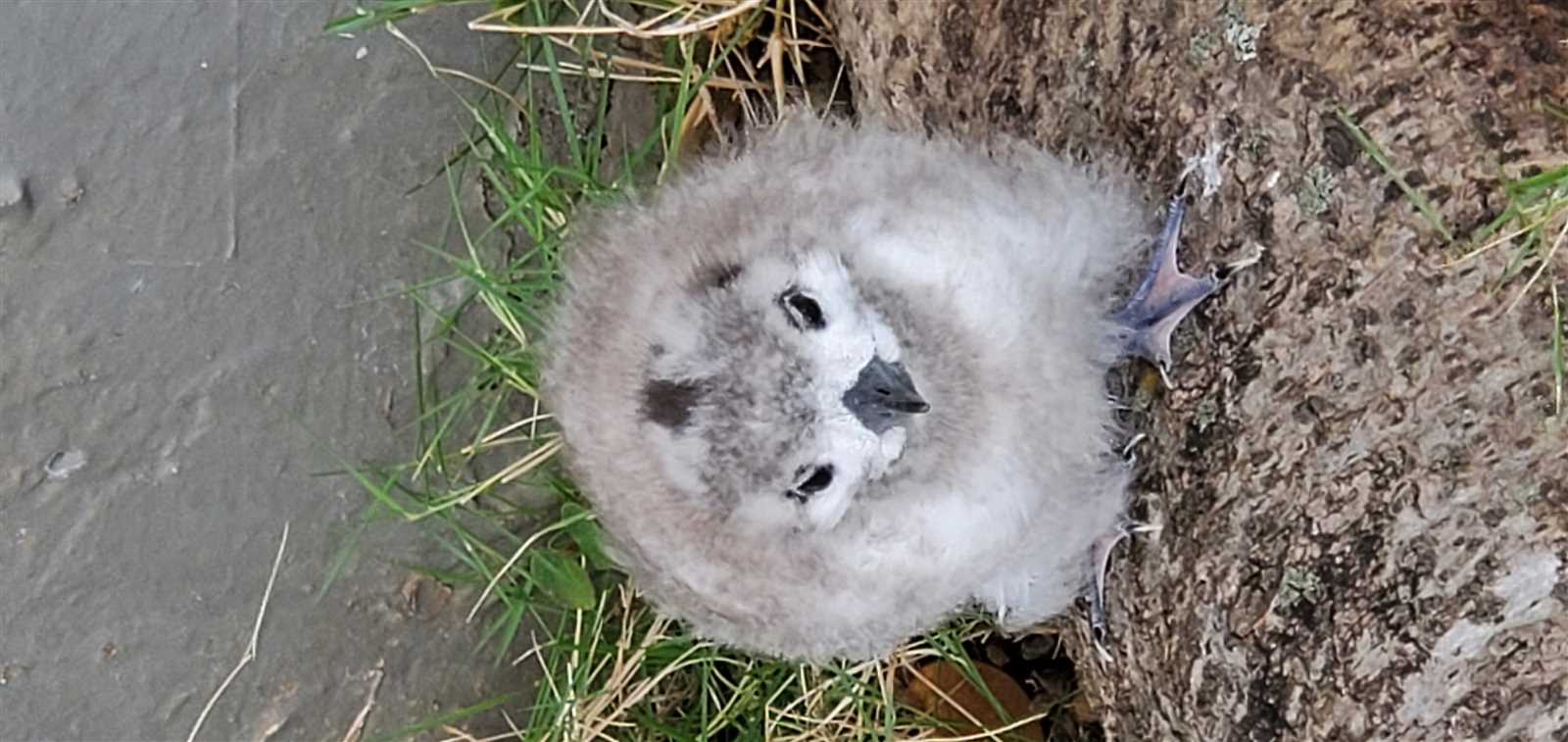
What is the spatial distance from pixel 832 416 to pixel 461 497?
111 cm

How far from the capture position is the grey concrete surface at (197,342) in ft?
8.75

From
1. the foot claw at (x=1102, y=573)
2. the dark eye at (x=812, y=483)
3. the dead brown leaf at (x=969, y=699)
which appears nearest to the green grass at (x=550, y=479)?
the dead brown leaf at (x=969, y=699)

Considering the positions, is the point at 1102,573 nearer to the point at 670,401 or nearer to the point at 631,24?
the point at 670,401

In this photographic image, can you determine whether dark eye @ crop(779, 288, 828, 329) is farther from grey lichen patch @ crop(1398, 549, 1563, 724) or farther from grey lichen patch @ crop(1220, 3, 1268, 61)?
grey lichen patch @ crop(1398, 549, 1563, 724)

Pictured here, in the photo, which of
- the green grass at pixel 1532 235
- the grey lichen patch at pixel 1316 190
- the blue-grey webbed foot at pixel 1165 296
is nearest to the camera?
the green grass at pixel 1532 235

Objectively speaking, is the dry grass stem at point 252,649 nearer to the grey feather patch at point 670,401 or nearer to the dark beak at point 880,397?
the grey feather patch at point 670,401

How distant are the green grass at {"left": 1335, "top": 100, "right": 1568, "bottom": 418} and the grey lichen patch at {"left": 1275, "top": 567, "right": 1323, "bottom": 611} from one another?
362 mm

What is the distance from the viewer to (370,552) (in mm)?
2930

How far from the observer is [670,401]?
192 centimetres

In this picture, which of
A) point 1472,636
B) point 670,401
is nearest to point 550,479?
point 670,401

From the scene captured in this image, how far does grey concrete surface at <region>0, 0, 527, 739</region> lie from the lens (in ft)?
8.75

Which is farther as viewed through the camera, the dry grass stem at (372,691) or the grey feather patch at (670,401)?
the dry grass stem at (372,691)

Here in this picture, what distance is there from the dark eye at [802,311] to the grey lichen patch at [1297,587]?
702 millimetres

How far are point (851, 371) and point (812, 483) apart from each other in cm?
16
